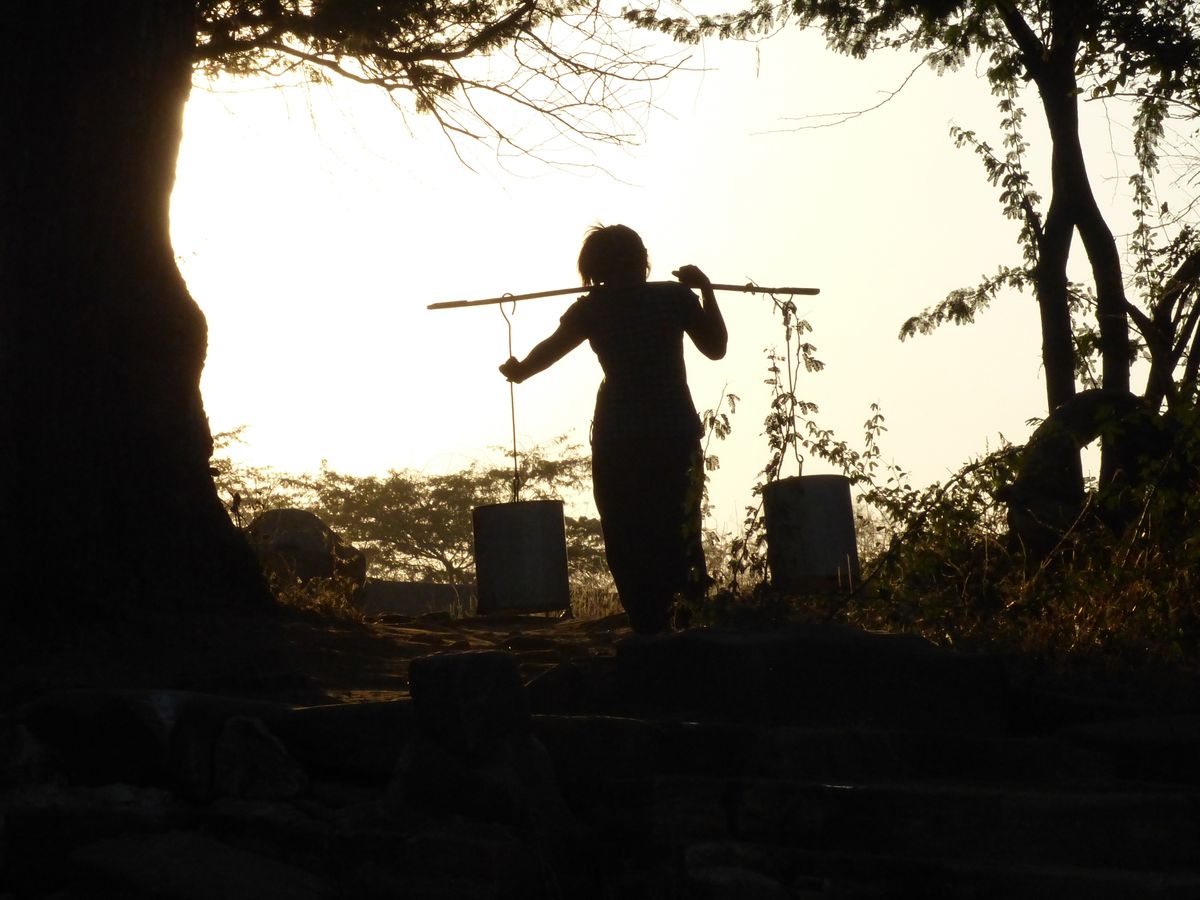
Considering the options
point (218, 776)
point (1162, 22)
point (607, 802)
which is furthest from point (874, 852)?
point (1162, 22)

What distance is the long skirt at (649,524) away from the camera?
208 inches

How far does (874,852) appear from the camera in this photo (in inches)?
112

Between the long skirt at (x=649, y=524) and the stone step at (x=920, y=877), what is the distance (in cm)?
240

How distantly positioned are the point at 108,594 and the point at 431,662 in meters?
2.31

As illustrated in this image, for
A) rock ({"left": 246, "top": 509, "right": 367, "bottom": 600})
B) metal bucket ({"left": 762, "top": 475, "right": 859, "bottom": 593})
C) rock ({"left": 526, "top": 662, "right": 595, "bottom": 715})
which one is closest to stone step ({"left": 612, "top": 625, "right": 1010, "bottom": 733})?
rock ({"left": 526, "top": 662, "right": 595, "bottom": 715})

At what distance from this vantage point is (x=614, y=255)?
5.32 metres

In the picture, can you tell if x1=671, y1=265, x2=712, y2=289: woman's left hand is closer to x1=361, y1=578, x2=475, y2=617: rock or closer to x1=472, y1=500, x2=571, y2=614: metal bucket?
x1=472, y1=500, x2=571, y2=614: metal bucket

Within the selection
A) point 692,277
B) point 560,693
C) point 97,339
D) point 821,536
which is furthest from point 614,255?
point 821,536

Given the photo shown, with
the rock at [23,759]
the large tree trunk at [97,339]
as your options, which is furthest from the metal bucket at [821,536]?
the rock at [23,759]

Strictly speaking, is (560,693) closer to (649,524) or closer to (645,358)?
(649,524)

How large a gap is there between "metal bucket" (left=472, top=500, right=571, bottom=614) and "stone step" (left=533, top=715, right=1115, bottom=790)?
4.46 m

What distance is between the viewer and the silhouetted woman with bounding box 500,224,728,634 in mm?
5258

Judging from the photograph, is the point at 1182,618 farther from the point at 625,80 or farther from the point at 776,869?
the point at 625,80

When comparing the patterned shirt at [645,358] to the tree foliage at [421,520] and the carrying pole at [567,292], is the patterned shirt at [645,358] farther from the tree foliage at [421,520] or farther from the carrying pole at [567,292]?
the tree foliage at [421,520]
